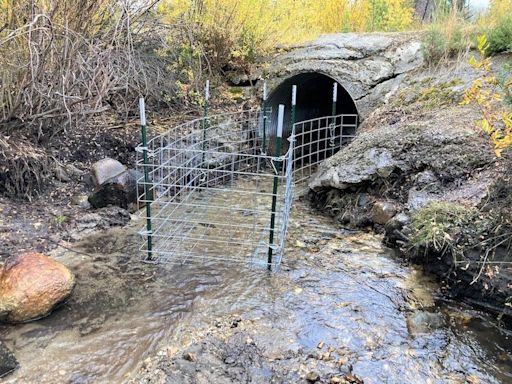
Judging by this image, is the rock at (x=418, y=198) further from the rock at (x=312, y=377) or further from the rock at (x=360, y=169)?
the rock at (x=312, y=377)

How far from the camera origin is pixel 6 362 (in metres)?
2.90

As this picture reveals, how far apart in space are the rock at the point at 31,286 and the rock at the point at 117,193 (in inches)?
63.3

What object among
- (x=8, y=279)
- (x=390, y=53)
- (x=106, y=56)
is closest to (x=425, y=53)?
(x=390, y=53)

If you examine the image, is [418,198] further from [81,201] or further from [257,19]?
[257,19]

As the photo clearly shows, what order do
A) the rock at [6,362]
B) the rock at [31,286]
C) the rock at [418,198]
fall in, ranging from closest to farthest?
the rock at [6,362]
the rock at [31,286]
the rock at [418,198]

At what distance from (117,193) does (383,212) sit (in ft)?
9.68

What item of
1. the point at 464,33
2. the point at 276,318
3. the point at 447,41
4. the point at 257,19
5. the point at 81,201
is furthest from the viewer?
the point at 257,19

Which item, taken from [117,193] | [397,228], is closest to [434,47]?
[397,228]

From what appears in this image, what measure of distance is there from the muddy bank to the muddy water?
28 cm

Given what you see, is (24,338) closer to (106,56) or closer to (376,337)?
(376,337)

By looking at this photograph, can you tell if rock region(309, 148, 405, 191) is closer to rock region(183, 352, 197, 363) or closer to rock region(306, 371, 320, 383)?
rock region(306, 371, 320, 383)

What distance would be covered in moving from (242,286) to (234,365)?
102cm

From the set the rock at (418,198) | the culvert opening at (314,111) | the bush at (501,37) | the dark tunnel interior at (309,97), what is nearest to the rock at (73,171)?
the culvert opening at (314,111)

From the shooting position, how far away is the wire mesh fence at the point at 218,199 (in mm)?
4285
